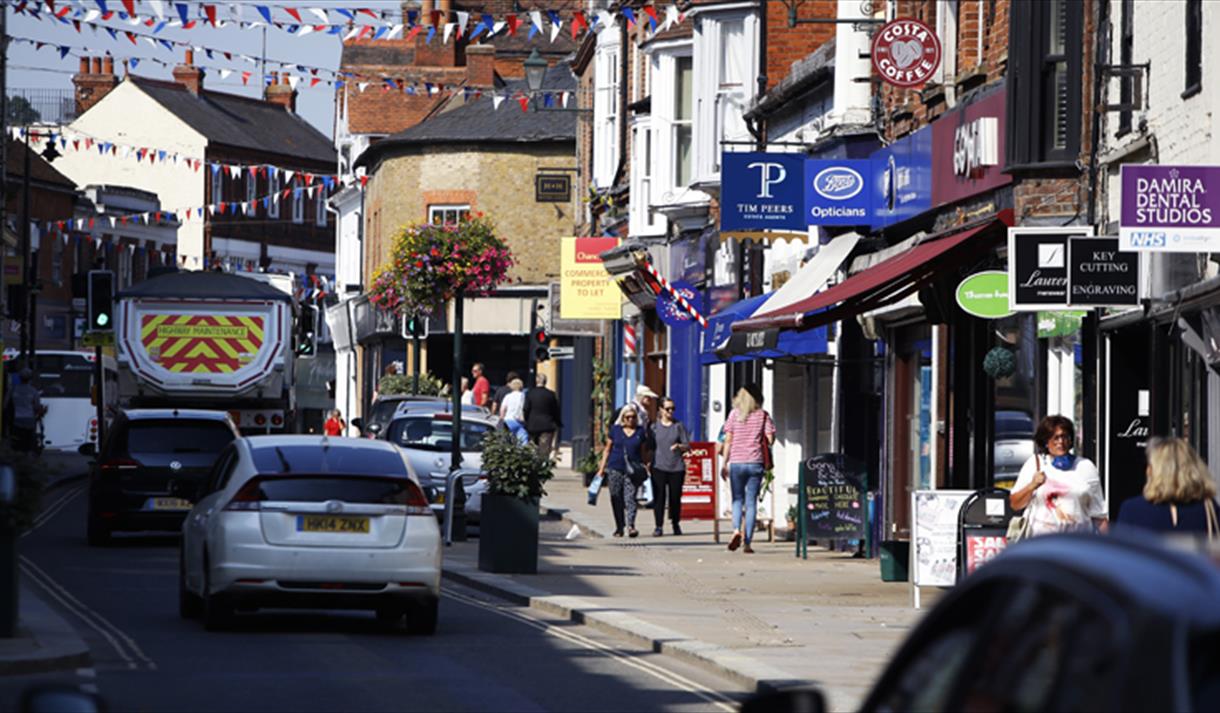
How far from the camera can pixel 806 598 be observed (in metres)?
19.9

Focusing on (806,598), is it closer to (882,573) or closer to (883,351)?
(882,573)

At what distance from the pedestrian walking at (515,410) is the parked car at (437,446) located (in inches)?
230

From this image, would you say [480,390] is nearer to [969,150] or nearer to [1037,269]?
[969,150]

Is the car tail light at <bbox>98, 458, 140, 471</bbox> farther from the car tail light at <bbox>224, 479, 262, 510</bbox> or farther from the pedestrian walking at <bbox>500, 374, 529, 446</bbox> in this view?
the pedestrian walking at <bbox>500, 374, 529, 446</bbox>

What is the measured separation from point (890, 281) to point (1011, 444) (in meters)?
2.21

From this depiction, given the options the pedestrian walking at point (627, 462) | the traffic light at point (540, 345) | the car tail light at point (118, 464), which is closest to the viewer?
the car tail light at point (118, 464)

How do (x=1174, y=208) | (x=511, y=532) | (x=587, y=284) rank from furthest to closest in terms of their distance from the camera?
(x=587, y=284) → (x=511, y=532) → (x=1174, y=208)

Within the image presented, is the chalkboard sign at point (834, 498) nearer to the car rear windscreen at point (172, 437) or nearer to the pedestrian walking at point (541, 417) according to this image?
the car rear windscreen at point (172, 437)

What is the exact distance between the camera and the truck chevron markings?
122ft

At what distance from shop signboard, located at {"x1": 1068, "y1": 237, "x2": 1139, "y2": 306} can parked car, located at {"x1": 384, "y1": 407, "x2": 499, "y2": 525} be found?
13215mm

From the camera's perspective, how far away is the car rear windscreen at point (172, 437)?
25.7 meters

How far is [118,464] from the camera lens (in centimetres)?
2527

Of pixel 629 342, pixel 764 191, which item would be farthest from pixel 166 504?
pixel 629 342

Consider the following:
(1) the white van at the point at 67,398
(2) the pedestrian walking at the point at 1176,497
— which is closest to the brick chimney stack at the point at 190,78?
(1) the white van at the point at 67,398
